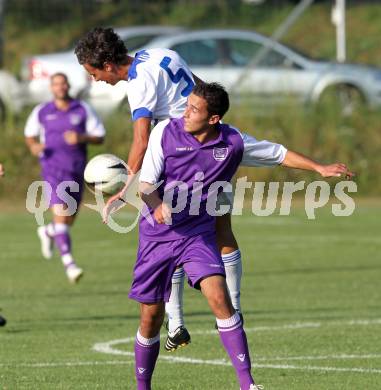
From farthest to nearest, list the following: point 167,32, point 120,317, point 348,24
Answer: point 348,24, point 167,32, point 120,317

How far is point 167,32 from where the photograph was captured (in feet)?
89.9

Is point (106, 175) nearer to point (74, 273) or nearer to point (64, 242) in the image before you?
point (74, 273)

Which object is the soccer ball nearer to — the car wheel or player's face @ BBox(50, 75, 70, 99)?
player's face @ BBox(50, 75, 70, 99)

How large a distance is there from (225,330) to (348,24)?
32.8 meters

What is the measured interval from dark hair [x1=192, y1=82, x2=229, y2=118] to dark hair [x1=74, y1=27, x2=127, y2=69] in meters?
1.22

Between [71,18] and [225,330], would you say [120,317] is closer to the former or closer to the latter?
[225,330]

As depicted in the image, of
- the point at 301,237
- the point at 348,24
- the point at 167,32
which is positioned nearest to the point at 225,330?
the point at 301,237

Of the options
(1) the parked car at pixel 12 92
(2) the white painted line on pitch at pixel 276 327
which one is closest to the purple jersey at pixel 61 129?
(2) the white painted line on pitch at pixel 276 327

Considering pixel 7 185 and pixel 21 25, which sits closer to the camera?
pixel 7 185

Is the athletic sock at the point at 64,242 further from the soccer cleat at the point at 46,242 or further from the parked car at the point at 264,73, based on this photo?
the parked car at the point at 264,73

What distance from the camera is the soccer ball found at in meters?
8.62

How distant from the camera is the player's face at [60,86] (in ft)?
51.8

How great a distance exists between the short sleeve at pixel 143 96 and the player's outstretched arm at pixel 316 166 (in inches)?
44.1

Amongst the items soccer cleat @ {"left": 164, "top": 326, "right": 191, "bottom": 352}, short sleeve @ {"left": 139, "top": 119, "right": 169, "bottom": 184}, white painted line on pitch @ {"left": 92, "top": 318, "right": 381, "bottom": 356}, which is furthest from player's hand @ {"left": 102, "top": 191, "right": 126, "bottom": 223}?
white painted line on pitch @ {"left": 92, "top": 318, "right": 381, "bottom": 356}
